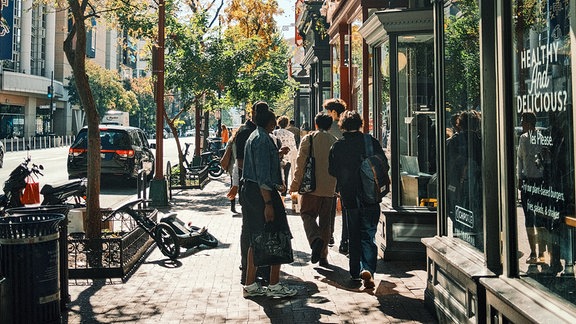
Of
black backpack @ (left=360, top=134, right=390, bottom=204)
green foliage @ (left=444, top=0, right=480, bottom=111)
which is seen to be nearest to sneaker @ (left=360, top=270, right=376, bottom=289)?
black backpack @ (left=360, top=134, right=390, bottom=204)

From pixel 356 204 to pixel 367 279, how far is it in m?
0.79

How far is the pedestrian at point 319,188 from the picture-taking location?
7750 millimetres

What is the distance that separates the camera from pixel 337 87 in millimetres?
16375

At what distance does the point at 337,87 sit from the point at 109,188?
7.47 metres

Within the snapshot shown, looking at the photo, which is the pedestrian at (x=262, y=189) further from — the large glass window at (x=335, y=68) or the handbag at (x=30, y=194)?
the large glass window at (x=335, y=68)

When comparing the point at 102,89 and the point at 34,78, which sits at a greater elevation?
the point at 34,78

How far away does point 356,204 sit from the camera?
6711mm

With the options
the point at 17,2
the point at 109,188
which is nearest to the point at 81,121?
the point at 17,2

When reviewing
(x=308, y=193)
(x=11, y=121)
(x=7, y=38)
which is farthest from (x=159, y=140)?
(x=11, y=121)

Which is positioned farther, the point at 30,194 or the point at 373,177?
the point at 30,194

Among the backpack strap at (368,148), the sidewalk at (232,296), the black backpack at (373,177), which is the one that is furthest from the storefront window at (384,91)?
the black backpack at (373,177)

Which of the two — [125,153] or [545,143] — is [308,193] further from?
[125,153]

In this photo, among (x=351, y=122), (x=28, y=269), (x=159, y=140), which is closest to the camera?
(x=28, y=269)

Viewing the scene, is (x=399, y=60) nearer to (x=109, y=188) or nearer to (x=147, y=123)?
(x=109, y=188)
